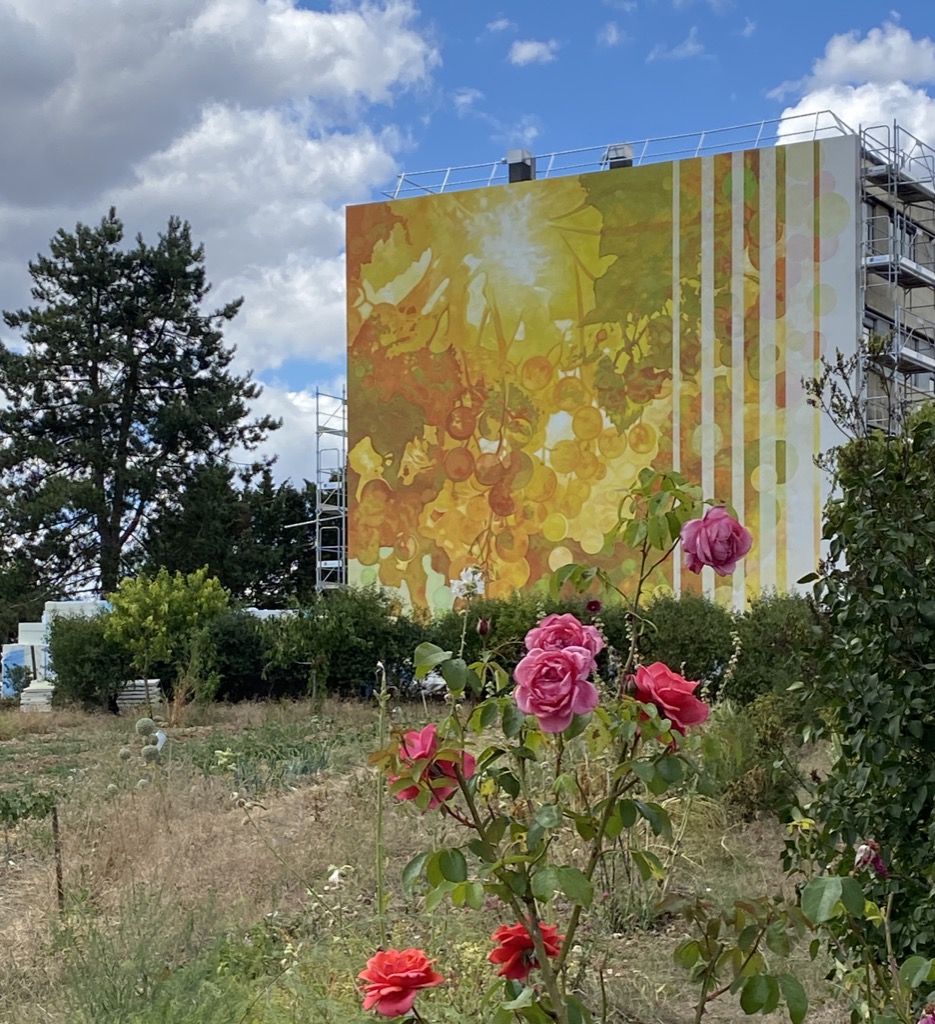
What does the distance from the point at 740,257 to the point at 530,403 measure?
16.2 ft

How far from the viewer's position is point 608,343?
899 inches

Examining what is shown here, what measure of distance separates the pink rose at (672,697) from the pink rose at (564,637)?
0.12 meters

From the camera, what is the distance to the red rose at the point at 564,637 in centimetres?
200

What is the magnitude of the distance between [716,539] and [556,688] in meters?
0.44

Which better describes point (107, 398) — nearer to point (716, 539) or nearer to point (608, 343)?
point (608, 343)

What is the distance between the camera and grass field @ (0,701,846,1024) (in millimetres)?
3410

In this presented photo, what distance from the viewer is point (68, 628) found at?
18.1 meters

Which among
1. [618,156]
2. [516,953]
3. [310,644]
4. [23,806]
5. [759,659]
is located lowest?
[23,806]

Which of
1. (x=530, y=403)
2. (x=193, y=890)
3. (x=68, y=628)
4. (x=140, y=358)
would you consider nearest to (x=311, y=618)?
(x=68, y=628)

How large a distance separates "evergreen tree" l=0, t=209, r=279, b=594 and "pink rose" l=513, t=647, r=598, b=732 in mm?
29807

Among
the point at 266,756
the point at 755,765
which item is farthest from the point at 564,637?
the point at 266,756

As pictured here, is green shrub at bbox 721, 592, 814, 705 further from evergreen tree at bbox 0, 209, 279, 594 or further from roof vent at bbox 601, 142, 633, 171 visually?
evergreen tree at bbox 0, 209, 279, 594

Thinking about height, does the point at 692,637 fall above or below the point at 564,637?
below

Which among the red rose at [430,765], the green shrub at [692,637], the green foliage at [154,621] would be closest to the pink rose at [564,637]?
the red rose at [430,765]
